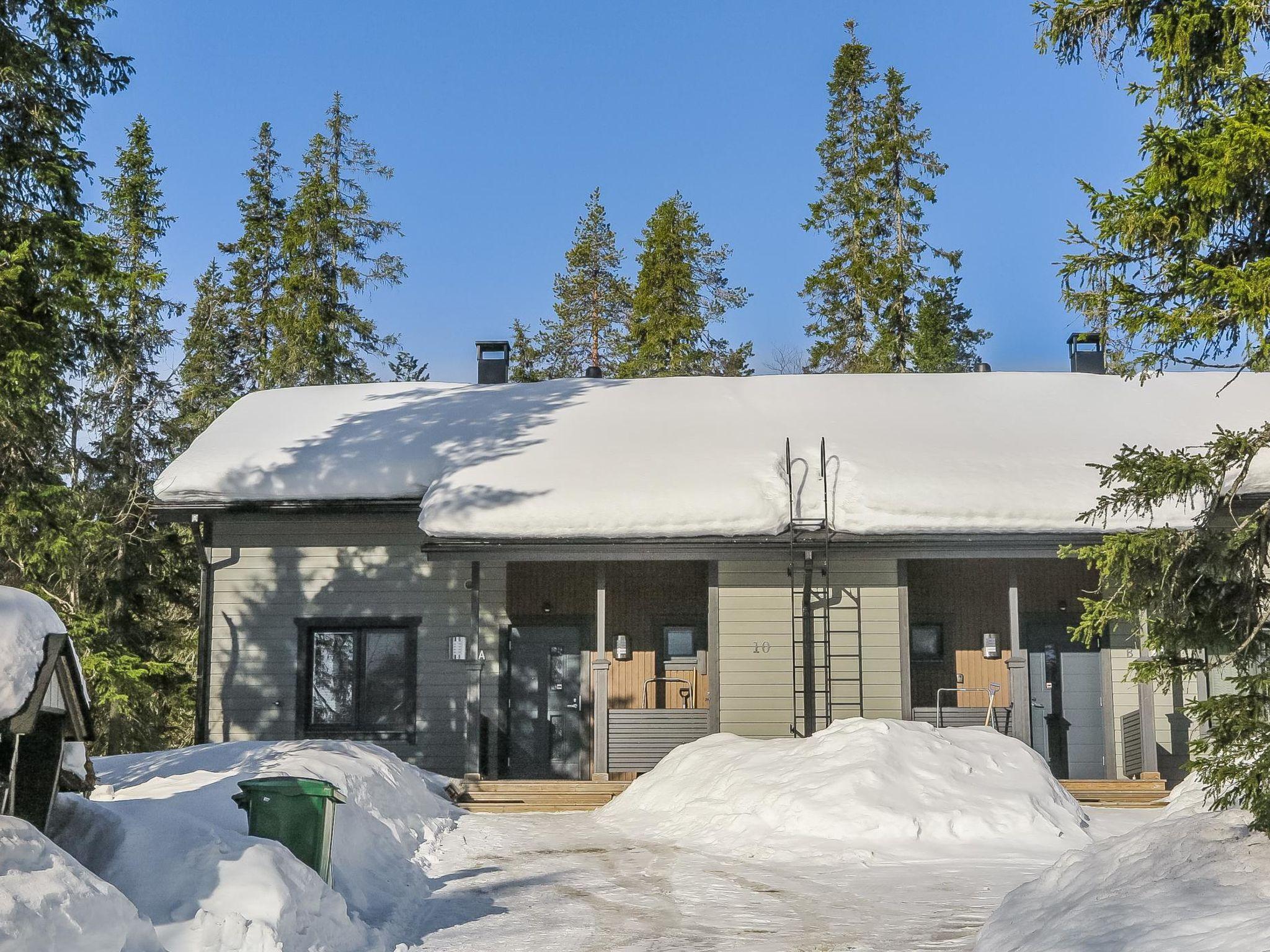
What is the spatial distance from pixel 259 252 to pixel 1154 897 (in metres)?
31.5

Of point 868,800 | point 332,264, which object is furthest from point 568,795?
point 332,264

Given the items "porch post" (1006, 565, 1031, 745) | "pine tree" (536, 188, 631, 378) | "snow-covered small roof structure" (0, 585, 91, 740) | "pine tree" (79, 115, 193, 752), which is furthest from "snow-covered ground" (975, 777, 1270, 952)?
"pine tree" (536, 188, 631, 378)

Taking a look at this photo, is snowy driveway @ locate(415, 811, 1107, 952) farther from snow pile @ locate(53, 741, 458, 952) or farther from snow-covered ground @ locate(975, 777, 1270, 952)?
snow-covered ground @ locate(975, 777, 1270, 952)

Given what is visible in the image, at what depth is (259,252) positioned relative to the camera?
1335 inches

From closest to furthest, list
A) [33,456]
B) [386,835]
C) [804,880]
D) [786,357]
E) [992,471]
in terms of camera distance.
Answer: [804,880] → [386,835] → [992,471] → [33,456] → [786,357]

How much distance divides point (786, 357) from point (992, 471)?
29924mm

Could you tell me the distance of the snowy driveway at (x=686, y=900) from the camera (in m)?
7.36

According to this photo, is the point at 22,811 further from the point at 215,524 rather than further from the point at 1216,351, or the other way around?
the point at 215,524

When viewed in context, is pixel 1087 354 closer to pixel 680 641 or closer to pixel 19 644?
pixel 680 641

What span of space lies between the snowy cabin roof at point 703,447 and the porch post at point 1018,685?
3.76ft

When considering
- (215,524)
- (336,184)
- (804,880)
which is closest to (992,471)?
(804,880)

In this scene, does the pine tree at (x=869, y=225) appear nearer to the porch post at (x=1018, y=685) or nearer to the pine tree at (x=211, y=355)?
the pine tree at (x=211, y=355)

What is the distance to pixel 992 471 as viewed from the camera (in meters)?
15.7

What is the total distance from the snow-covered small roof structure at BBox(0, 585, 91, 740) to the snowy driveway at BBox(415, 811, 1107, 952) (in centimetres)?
245
